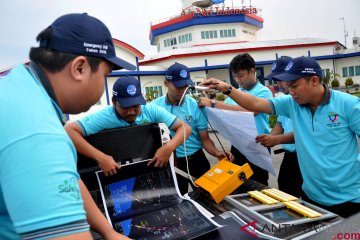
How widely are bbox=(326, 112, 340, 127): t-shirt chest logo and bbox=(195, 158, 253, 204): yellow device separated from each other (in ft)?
2.04

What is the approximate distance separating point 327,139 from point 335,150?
8cm

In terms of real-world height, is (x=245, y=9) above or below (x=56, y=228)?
above

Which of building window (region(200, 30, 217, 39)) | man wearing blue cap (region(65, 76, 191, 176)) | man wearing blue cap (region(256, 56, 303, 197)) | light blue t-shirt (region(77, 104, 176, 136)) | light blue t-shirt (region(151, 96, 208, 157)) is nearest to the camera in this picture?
man wearing blue cap (region(65, 76, 191, 176))

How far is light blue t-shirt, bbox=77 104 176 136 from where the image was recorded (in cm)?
207

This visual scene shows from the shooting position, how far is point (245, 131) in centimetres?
210

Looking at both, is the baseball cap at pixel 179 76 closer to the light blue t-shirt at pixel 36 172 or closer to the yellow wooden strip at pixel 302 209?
the yellow wooden strip at pixel 302 209

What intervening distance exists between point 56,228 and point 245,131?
1668mm

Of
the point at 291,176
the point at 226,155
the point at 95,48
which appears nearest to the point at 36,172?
the point at 95,48

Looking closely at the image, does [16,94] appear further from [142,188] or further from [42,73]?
[142,188]

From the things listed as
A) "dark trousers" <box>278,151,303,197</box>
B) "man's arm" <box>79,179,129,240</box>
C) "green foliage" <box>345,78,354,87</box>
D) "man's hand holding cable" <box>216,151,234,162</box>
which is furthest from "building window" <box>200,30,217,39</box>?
"man's arm" <box>79,179,129,240</box>

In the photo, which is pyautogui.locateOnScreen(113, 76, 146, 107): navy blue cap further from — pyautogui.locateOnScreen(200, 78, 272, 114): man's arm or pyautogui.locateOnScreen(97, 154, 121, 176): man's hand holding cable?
pyautogui.locateOnScreen(200, 78, 272, 114): man's arm

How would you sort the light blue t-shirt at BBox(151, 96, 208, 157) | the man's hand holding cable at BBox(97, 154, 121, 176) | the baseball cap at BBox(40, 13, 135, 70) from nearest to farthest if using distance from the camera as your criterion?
the baseball cap at BBox(40, 13, 135, 70) → the man's hand holding cable at BBox(97, 154, 121, 176) → the light blue t-shirt at BBox(151, 96, 208, 157)

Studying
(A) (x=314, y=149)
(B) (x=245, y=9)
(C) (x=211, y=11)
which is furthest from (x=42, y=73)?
(B) (x=245, y=9)

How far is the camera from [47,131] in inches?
25.4
